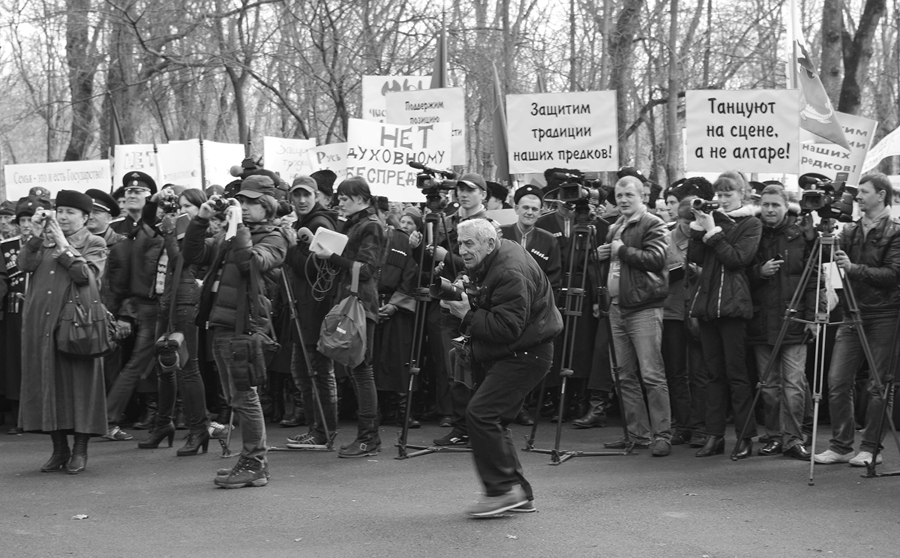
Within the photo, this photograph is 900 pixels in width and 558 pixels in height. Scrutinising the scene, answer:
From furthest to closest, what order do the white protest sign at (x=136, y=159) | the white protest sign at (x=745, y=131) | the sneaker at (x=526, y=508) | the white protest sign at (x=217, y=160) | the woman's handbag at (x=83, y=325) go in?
the white protest sign at (x=136, y=159) → the white protest sign at (x=217, y=160) → the white protest sign at (x=745, y=131) → the woman's handbag at (x=83, y=325) → the sneaker at (x=526, y=508)

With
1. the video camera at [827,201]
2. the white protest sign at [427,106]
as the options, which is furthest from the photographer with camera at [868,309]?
the white protest sign at [427,106]

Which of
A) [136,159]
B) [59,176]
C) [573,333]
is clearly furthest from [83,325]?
[59,176]

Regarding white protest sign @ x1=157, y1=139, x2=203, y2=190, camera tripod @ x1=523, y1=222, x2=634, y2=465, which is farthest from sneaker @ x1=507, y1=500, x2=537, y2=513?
white protest sign @ x1=157, y1=139, x2=203, y2=190

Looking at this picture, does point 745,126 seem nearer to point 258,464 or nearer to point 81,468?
point 258,464

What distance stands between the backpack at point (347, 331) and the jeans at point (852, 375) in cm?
359

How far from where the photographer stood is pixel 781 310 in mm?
8984

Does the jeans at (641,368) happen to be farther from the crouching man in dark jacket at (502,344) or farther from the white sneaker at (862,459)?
the crouching man in dark jacket at (502,344)

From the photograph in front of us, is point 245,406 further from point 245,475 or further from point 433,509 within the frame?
point 433,509

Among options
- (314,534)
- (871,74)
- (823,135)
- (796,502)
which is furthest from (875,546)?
(871,74)

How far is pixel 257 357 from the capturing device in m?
7.70

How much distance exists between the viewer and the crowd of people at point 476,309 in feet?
24.8

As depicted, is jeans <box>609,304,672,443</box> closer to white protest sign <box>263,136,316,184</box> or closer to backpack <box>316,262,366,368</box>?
backpack <box>316,262,366,368</box>

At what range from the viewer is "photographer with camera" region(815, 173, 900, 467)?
8359 mm

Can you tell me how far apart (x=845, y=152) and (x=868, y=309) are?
4.53m
